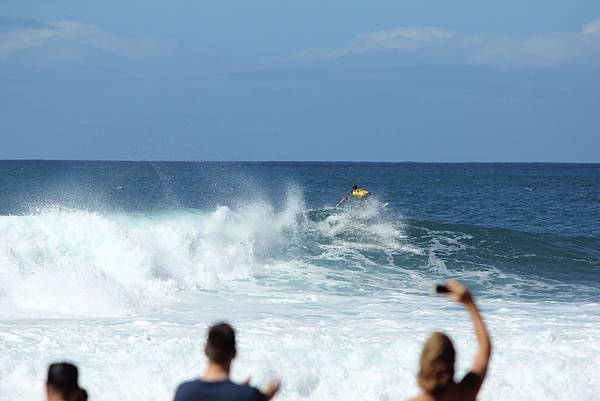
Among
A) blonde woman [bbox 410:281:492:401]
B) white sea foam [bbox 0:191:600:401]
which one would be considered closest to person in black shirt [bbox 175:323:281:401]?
blonde woman [bbox 410:281:492:401]

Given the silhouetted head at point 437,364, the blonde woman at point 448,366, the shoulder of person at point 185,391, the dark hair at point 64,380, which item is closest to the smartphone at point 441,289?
the blonde woman at point 448,366

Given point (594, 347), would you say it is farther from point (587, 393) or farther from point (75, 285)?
point (75, 285)

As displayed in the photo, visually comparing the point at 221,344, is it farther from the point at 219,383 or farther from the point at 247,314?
the point at 247,314

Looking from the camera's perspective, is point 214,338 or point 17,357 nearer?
point 214,338

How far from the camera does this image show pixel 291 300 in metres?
14.2

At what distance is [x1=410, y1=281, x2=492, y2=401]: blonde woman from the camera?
3.43 meters

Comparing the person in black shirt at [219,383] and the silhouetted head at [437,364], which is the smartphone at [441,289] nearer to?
the silhouetted head at [437,364]

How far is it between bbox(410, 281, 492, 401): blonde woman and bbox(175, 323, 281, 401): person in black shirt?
2.19ft

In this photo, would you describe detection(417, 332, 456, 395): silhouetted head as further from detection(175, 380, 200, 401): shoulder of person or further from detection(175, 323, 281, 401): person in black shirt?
detection(175, 380, 200, 401): shoulder of person

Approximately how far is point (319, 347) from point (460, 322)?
2746mm

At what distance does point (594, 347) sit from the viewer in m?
10.4

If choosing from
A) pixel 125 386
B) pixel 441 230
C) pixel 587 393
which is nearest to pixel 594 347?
pixel 587 393

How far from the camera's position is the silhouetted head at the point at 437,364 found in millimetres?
3412

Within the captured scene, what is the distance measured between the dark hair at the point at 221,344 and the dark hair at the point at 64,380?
1.97 ft
